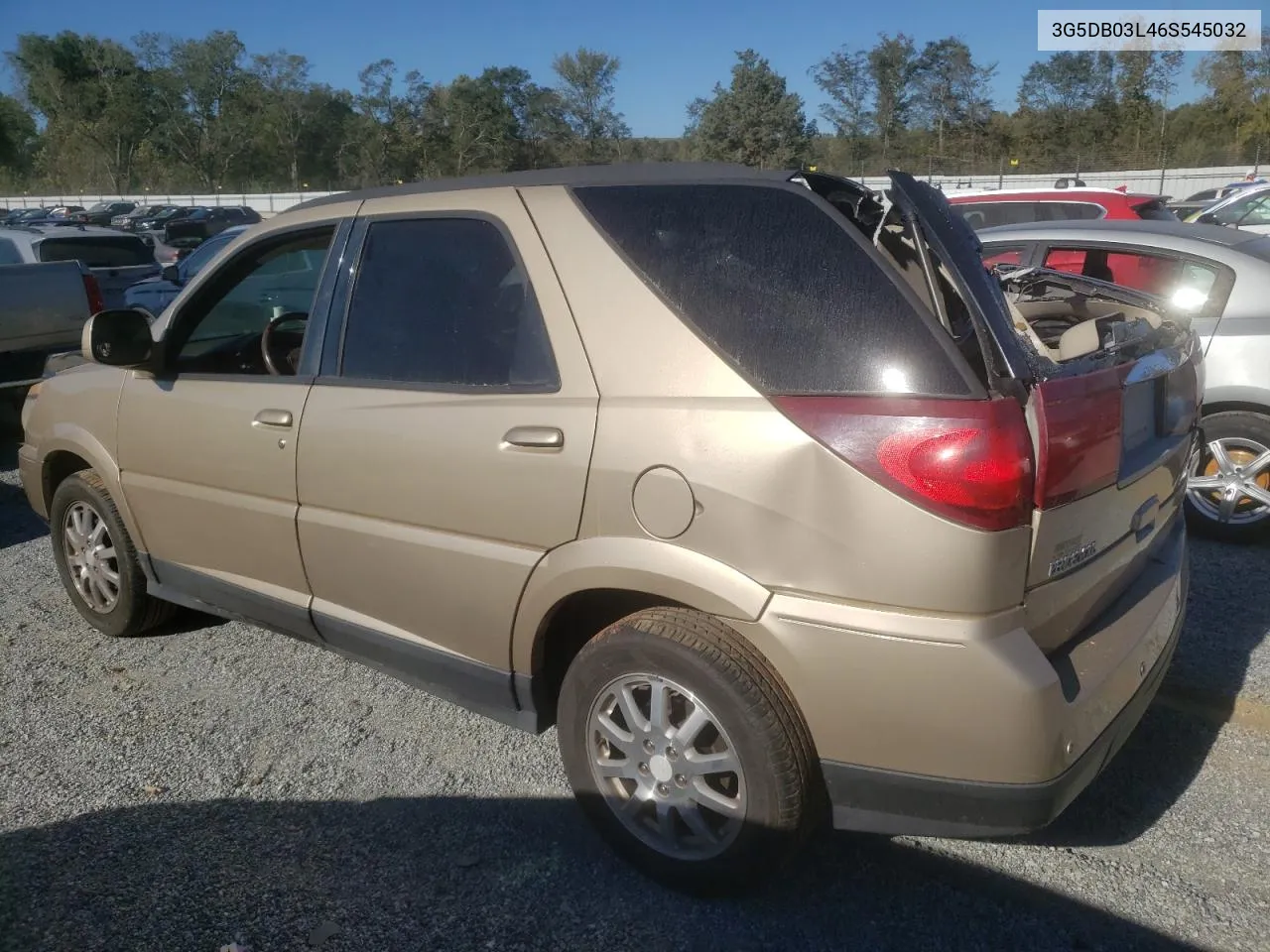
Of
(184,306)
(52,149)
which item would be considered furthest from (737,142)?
(52,149)

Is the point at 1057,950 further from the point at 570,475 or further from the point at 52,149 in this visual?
the point at 52,149

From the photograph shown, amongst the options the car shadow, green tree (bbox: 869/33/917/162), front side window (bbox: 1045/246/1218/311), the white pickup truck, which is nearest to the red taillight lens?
the car shadow

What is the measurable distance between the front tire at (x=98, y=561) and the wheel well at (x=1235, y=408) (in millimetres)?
5153

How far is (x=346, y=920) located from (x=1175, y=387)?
2718 millimetres

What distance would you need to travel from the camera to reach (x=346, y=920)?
2686 mm

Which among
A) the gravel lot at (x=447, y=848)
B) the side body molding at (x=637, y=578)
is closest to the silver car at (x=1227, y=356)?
the gravel lot at (x=447, y=848)

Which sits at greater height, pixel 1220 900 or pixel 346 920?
pixel 346 920

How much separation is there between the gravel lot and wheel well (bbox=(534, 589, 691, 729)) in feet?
1.42

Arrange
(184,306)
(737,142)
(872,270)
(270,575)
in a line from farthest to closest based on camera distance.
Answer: (737,142) < (184,306) < (270,575) < (872,270)

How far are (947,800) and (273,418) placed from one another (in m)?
2.40

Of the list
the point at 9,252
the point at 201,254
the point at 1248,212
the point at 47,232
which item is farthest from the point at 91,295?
the point at 1248,212

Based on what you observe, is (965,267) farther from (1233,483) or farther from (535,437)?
(1233,483)

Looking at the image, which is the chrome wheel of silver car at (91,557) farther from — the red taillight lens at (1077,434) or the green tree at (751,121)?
the green tree at (751,121)

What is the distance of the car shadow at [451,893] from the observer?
260cm
